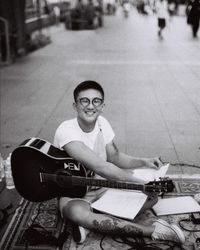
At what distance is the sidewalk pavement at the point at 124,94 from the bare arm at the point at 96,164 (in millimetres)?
1276

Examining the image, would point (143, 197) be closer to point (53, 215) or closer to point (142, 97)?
point (53, 215)

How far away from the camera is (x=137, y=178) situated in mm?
3113

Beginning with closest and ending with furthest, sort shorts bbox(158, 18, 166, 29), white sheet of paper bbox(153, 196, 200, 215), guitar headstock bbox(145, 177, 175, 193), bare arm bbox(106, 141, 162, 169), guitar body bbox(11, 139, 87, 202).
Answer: guitar headstock bbox(145, 177, 175, 193) → guitar body bbox(11, 139, 87, 202) → white sheet of paper bbox(153, 196, 200, 215) → bare arm bbox(106, 141, 162, 169) → shorts bbox(158, 18, 166, 29)

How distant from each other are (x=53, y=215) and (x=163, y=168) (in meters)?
0.92

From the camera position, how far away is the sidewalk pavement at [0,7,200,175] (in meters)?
5.18

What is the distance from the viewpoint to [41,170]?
3.14 meters

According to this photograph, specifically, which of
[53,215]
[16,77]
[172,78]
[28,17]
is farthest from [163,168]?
[28,17]

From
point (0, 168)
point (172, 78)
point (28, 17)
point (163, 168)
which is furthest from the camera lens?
point (28, 17)

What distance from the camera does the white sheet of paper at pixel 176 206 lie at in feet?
11.0

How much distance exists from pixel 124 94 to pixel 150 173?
427cm

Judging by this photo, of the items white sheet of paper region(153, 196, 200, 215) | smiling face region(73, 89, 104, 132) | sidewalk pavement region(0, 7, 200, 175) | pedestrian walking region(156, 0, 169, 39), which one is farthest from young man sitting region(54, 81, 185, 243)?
pedestrian walking region(156, 0, 169, 39)

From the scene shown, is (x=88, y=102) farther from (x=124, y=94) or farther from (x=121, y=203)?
(x=124, y=94)

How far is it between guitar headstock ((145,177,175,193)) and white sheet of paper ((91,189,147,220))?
0.21m

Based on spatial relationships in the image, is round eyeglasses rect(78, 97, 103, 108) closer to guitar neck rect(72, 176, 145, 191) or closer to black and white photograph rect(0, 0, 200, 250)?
black and white photograph rect(0, 0, 200, 250)
